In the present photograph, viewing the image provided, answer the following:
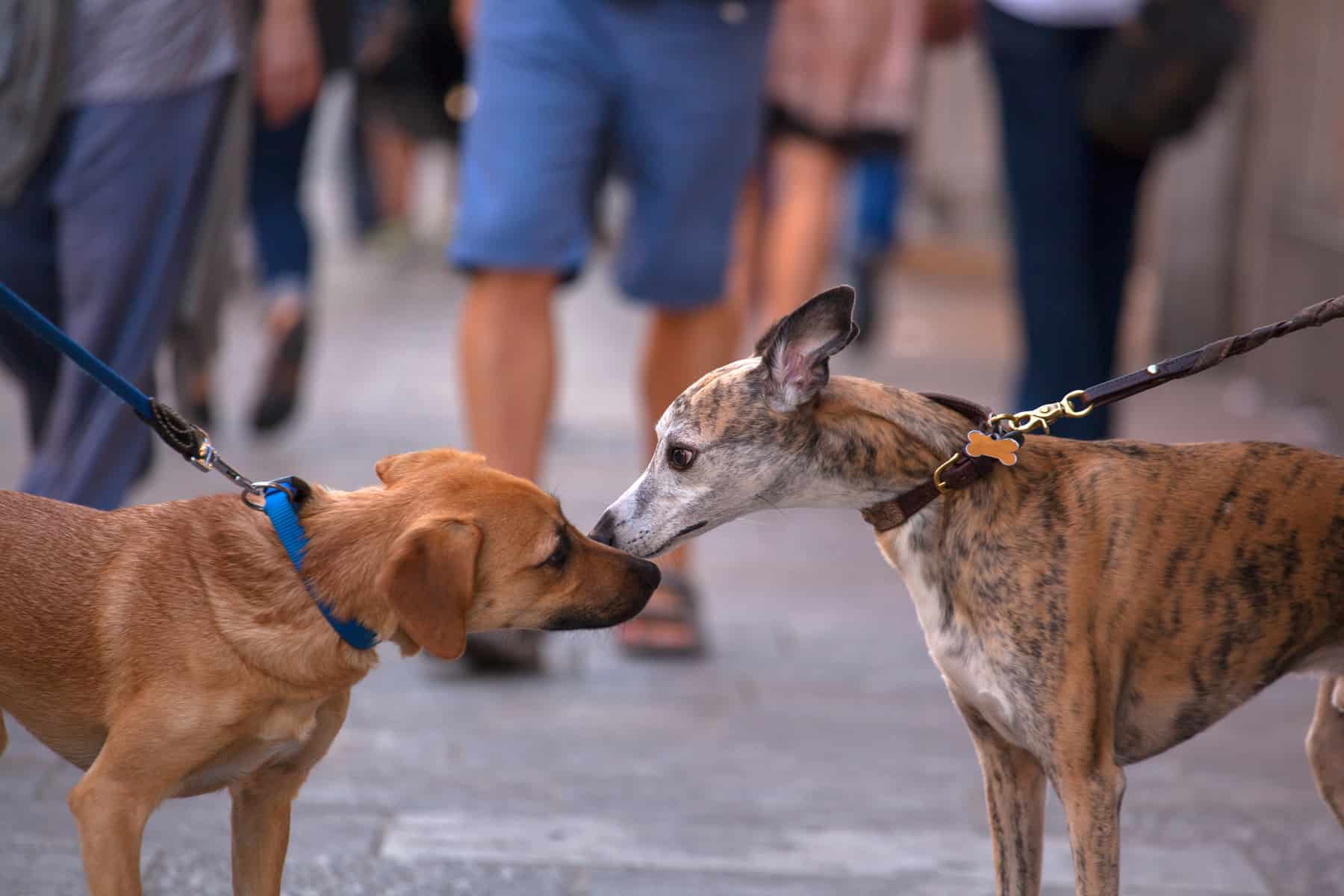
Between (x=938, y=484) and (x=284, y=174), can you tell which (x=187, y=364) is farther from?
(x=938, y=484)

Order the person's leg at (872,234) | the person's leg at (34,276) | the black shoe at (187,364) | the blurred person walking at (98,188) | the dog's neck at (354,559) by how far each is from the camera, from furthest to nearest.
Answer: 1. the person's leg at (872,234)
2. the black shoe at (187,364)
3. the person's leg at (34,276)
4. the blurred person walking at (98,188)
5. the dog's neck at (354,559)

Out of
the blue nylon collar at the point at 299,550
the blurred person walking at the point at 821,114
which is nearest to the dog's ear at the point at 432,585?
the blue nylon collar at the point at 299,550

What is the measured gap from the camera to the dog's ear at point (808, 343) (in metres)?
3.17

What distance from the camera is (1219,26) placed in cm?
545

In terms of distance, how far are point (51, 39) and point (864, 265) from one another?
6.41 meters

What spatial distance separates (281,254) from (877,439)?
5.23 meters

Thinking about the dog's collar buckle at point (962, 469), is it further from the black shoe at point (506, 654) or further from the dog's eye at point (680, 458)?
the black shoe at point (506, 654)

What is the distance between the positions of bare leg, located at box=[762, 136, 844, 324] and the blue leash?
5.43 m

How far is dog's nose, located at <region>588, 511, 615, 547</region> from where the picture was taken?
135 inches

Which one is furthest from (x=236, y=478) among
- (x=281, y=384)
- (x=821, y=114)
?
(x=821, y=114)

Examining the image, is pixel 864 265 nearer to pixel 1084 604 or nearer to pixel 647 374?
pixel 647 374

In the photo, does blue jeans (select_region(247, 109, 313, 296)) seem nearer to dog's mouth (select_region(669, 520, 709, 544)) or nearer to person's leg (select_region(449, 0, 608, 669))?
person's leg (select_region(449, 0, 608, 669))

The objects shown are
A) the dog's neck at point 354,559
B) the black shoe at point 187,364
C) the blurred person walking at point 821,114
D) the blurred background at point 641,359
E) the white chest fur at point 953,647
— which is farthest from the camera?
the blurred person walking at point 821,114

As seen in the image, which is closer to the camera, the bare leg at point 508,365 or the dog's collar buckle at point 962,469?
the dog's collar buckle at point 962,469
